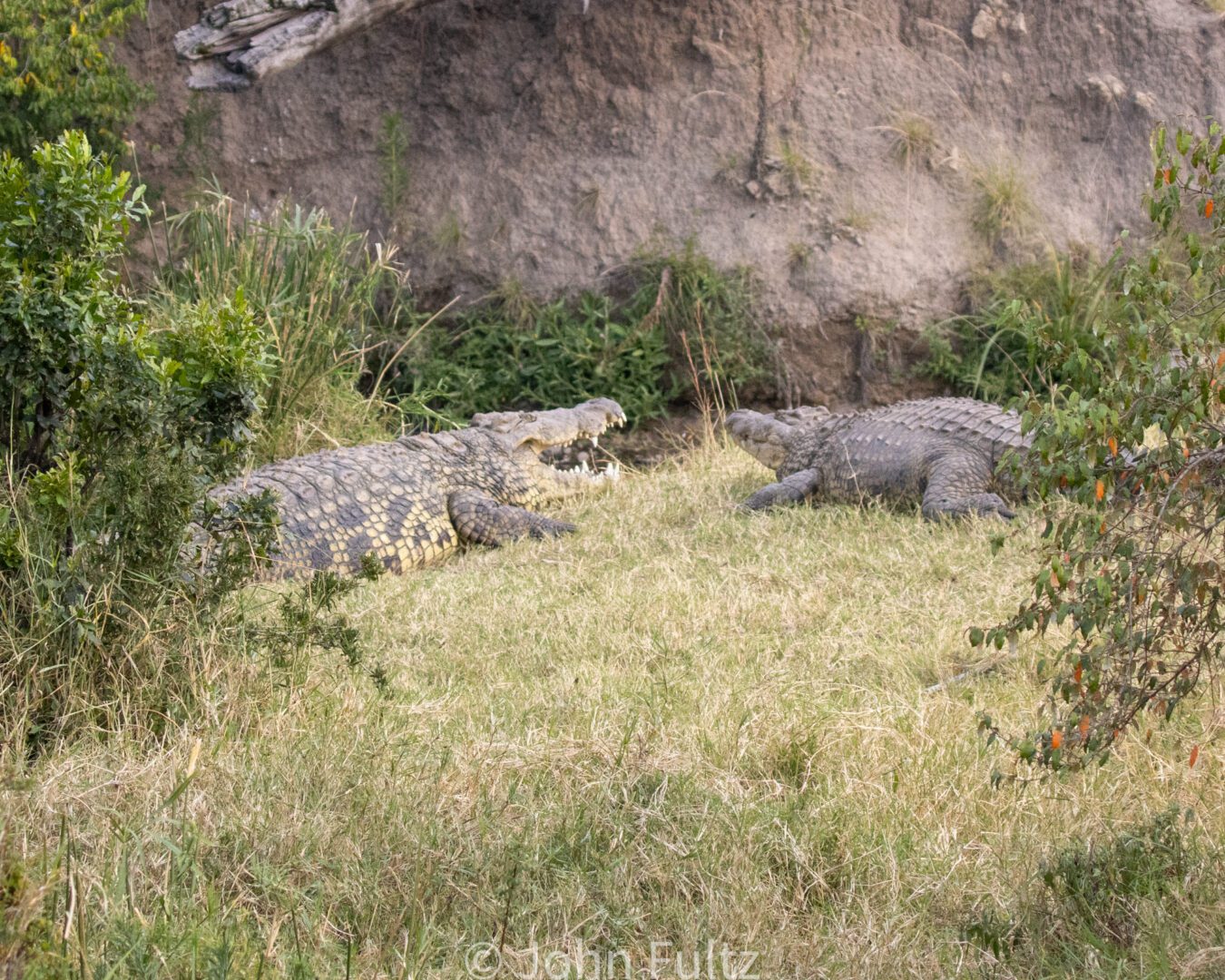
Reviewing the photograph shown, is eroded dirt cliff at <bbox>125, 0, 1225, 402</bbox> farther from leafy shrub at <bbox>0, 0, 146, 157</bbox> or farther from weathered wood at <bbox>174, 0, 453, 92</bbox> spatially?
weathered wood at <bbox>174, 0, 453, 92</bbox>

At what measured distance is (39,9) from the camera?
8242 millimetres

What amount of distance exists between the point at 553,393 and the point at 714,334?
132 cm

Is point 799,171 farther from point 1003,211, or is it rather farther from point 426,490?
point 426,490

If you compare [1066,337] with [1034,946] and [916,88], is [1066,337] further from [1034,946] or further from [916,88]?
[1034,946]

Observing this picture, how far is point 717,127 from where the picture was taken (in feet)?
35.2

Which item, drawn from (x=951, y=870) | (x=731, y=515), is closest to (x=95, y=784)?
(x=951, y=870)

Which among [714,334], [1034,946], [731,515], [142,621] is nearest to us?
[1034,946]

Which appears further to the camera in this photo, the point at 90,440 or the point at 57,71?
the point at 57,71

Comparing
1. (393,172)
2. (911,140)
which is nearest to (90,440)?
(393,172)

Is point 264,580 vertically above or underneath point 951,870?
underneath

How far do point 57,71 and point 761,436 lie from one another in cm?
525

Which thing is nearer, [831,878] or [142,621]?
[831,878]

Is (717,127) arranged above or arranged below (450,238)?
above

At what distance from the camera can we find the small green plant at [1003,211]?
1013 centimetres
